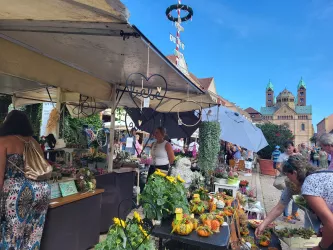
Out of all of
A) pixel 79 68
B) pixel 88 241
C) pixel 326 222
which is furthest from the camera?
pixel 79 68

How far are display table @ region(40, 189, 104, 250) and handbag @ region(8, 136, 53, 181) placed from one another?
1.48ft

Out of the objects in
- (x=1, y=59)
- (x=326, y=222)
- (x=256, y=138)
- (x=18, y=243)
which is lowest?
(x=18, y=243)

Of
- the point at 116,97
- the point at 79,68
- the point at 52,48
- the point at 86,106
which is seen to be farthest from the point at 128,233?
the point at 86,106

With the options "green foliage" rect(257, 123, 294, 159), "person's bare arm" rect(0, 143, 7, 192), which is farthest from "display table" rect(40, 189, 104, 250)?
"green foliage" rect(257, 123, 294, 159)

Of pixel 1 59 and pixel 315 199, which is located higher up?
pixel 1 59

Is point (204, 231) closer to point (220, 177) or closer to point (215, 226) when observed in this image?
point (215, 226)

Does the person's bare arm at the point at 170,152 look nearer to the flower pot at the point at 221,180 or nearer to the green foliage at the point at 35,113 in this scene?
the flower pot at the point at 221,180

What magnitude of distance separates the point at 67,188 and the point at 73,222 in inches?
16.8

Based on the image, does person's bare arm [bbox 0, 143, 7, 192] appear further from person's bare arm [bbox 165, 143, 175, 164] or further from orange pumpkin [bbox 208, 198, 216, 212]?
person's bare arm [bbox 165, 143, 175, 164]

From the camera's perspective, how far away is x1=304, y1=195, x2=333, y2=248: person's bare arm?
5.47 feet

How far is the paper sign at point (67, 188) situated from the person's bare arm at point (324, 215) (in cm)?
267

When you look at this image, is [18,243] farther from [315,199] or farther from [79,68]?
[315,199]

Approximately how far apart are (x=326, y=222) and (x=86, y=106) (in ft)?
16.7

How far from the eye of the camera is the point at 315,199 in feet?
5.79
